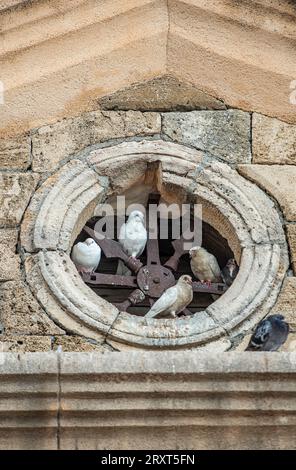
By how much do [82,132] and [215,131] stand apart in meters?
0.72

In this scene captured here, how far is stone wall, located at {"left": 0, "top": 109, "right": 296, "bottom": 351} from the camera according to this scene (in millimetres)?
9000

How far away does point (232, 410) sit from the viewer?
313 inches

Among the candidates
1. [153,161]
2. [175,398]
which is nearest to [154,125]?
[153,161]

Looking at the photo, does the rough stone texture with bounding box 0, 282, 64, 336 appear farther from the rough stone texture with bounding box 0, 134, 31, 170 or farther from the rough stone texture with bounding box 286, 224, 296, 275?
the rough stone texture with bounding box 286, 224, 296, 275

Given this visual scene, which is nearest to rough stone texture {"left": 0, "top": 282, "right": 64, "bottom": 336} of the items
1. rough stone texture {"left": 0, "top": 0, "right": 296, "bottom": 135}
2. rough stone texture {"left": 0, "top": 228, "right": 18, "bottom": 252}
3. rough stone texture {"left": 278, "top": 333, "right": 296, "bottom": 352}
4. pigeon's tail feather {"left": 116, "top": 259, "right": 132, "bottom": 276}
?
rough stone texture {"left": 0, "top": 228, "right": 18, "bottom": 252}

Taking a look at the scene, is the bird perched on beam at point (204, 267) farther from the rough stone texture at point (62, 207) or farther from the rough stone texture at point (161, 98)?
the rough stone texture at point (161, 98)

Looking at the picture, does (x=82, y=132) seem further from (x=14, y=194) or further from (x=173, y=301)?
(x=173, y=301)

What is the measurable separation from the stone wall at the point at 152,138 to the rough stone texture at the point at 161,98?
43 millimetres

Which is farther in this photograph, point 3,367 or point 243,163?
point 243,163

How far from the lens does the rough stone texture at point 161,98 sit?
9477 millimetres

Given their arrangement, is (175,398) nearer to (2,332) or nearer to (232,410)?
(232,410)

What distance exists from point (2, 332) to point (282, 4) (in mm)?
2516
